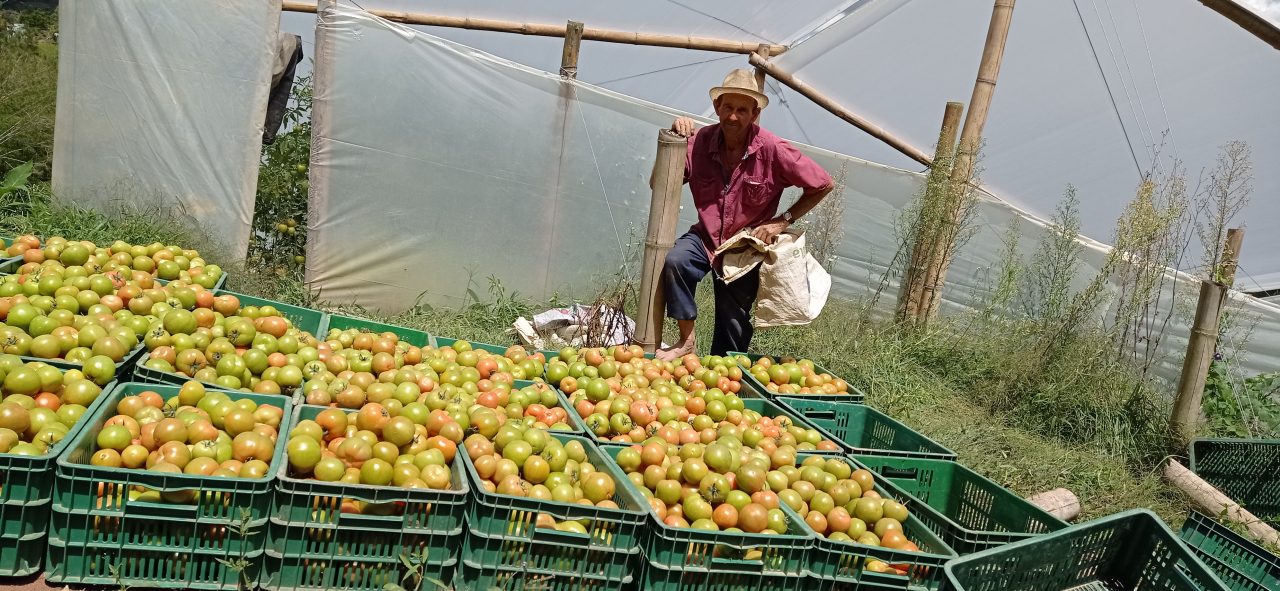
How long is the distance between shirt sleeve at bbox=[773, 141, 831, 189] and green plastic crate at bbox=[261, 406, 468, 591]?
3323 millimetres

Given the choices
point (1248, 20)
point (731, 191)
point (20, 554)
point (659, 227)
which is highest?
point (1248, 20)

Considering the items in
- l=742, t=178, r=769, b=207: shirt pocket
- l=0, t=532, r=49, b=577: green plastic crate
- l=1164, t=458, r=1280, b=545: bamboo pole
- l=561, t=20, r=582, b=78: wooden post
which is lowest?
l=0, t=532, r=49, b=577: green plastic crate

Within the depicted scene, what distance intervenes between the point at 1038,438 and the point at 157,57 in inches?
283

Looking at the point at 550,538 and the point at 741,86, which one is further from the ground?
the point at 741,86

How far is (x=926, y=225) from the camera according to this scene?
7.80 metres

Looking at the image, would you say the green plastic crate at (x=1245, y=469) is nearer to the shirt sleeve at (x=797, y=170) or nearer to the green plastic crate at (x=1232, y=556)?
the green plastic crate at (x=1232, y=556)

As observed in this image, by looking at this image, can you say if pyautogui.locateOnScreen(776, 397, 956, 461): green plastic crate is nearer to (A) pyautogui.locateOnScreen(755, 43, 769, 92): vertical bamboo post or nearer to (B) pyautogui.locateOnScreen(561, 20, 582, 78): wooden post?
(B) pyautogui.locateOnScreen(561, 20, 582, 78): wooden post

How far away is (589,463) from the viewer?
393 centimetres

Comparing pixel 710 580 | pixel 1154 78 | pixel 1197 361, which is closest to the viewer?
pixel 710 580

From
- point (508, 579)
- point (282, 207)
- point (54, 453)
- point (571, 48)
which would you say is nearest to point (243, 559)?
point (54, 453)

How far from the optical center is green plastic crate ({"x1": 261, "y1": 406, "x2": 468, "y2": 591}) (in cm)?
311

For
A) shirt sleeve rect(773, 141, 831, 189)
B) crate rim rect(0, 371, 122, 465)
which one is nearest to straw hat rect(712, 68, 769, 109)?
shirt sleeve rect(773, 141, 831, 189)

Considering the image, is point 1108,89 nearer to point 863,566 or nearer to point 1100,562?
point 1100,562

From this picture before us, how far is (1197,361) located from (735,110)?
3553mm
